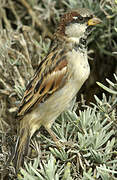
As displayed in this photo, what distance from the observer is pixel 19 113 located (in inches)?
85.0

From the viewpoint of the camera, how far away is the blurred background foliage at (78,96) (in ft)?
5.87

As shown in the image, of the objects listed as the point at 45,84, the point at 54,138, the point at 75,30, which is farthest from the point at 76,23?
the point at 54,138

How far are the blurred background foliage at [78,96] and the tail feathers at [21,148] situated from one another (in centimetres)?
4

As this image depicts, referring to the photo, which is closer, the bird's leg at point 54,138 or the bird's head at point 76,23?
the bird's leg at point 54,138

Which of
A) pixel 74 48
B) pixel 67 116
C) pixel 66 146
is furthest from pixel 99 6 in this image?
pixel 66 146

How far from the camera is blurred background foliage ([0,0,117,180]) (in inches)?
70.5

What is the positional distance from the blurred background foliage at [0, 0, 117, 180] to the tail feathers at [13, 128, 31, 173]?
0.14ft

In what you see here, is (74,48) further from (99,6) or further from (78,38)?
(99,6)

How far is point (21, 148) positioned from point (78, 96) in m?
0.56

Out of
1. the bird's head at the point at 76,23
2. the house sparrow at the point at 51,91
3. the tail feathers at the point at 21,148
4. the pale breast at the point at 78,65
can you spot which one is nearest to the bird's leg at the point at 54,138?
the house sparrow at the point at 51,91

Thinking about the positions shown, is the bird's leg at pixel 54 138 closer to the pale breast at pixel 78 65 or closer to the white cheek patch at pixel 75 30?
the pale breast at pixel 78 65

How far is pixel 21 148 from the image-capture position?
2080 millimetres

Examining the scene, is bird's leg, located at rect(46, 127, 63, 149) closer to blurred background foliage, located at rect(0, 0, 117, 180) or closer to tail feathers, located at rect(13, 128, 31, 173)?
blurred background foliage, located at rect(0, 0, 117, 180)

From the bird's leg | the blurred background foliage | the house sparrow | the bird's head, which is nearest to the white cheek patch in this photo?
the bird's head
